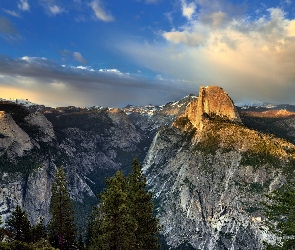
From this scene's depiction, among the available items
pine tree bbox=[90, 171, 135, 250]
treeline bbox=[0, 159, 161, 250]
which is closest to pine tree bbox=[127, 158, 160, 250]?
treeline bbox=[0, 159, 161, 250]

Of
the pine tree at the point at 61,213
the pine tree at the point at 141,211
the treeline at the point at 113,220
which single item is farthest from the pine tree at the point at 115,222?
the pine tree at the point at 61,213

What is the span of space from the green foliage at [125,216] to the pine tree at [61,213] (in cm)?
1833

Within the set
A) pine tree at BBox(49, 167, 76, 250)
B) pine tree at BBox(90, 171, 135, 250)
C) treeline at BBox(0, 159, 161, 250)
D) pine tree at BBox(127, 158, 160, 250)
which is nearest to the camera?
pine tree at BBox(90, 171, 135, 250)

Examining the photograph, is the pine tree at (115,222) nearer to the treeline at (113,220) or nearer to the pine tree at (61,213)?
the treeline at (113,220)

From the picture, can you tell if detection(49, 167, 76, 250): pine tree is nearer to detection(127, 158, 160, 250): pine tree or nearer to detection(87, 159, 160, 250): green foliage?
detection(87, 159, 160, 250): green foliage

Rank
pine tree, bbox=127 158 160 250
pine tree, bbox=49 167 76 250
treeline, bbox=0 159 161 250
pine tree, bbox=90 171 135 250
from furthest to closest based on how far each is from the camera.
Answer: pine tree, bbox=49 167 76 250 < pine tree, bbox=127 158 160 250 < treeline, bbox=0 159 161 250 < pine tree, bbox=90 171 135 250

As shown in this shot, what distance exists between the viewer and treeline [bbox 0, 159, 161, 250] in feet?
148

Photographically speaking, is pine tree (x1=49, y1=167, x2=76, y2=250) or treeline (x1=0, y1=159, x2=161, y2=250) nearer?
treeline (x1=0, y1=159, x2=161, y2=250)

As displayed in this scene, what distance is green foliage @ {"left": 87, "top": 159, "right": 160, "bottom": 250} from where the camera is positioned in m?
45.3

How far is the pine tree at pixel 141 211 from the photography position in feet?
171

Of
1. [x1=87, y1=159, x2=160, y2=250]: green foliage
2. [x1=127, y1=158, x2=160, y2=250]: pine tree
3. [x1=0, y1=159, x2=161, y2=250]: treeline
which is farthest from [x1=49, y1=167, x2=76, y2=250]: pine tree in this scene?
[x1=127, y1=158, x2=160, y2=250]: pine tree

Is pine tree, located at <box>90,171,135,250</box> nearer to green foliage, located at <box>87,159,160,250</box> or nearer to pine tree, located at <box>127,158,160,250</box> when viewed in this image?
green foliage, located at <box>87,159,160,250</box>

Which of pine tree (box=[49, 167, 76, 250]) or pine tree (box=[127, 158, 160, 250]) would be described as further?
pine tree (box=[49, 167, 76, 250])

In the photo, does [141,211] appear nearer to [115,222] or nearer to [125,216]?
[125,216]
